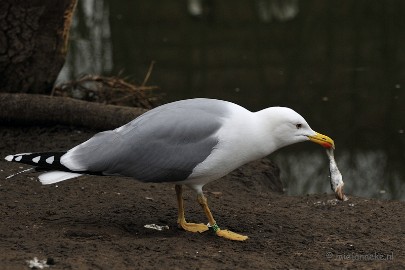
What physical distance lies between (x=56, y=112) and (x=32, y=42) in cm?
54

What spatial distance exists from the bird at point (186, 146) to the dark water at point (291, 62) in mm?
2967

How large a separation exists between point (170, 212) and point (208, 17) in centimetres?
684

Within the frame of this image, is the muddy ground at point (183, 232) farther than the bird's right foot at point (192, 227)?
No

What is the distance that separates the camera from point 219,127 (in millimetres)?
4285

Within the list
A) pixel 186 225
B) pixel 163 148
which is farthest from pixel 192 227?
pixel 163 148

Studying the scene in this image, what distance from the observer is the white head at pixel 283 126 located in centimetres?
435

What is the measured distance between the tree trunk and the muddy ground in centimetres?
68

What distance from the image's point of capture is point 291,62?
9.92 meters

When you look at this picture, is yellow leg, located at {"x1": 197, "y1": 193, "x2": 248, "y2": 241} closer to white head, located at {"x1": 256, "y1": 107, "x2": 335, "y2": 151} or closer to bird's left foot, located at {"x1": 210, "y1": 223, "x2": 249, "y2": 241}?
bird's left foot, located at {"x1": 210, "y1": 223, "x2": 249, "y2": 241}

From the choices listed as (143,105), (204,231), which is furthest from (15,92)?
(204,231)

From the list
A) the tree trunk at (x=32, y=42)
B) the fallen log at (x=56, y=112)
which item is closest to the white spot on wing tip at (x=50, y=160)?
the fallen log at (x=56, y=112)

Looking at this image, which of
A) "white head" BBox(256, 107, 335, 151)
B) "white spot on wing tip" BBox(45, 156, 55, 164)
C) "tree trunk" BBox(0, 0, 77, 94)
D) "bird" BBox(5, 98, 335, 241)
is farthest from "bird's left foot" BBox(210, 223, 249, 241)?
"tree trunk" BBox(0, 0, 77, 94)

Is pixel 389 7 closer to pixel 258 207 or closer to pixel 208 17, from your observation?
pixel 208 17

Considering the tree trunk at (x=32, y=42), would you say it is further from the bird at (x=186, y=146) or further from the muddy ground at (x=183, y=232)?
the bird at (x=186, y=146)
